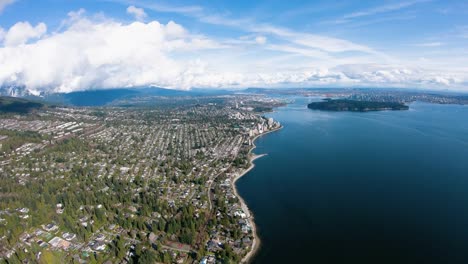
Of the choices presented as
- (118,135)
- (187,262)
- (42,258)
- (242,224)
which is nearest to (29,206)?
(42,258)

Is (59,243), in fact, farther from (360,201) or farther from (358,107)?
(358,107)

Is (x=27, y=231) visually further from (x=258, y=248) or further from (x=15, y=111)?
(x=15, y=111)

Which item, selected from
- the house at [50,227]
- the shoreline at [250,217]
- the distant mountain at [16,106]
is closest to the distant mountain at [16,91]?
the distant mountain at [16,106]

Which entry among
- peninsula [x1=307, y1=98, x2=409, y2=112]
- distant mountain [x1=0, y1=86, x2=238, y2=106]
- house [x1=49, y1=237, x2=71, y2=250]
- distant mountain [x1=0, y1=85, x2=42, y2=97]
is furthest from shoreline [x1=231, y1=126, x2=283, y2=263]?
distant mountain [x1=0, y1=85, x2=42, y2=97]

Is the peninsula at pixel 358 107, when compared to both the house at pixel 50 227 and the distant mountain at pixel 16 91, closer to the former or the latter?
the house at pixel 50 227

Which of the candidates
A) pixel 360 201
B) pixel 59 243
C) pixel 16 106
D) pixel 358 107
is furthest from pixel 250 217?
pixel 358 107

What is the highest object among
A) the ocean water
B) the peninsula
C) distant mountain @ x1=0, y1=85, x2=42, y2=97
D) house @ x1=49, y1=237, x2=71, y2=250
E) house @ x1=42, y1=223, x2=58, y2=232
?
distant mountain @ x1=0, y1=85, x2=42, y2=97

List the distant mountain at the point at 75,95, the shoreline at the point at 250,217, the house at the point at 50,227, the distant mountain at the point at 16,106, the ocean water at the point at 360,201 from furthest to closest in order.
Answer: the distant mountain at the point at 75,95, the distant mountain at the point at 16,106, the house at the point at 50,227, the ocean water at the point at 360,201, the shoreline at the point at 250,217

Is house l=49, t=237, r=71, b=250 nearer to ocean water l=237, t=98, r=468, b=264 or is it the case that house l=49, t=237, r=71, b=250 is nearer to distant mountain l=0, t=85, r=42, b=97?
ocean water l=237, t=98, r=468, b=264

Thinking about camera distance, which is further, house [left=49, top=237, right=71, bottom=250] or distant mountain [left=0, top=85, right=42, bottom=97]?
distant mountain [left=0, top=85, right=42, bottom=97]

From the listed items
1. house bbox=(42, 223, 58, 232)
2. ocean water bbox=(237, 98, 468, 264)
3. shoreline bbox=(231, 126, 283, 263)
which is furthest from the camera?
house bbox=(42, 223, 58, 232)
